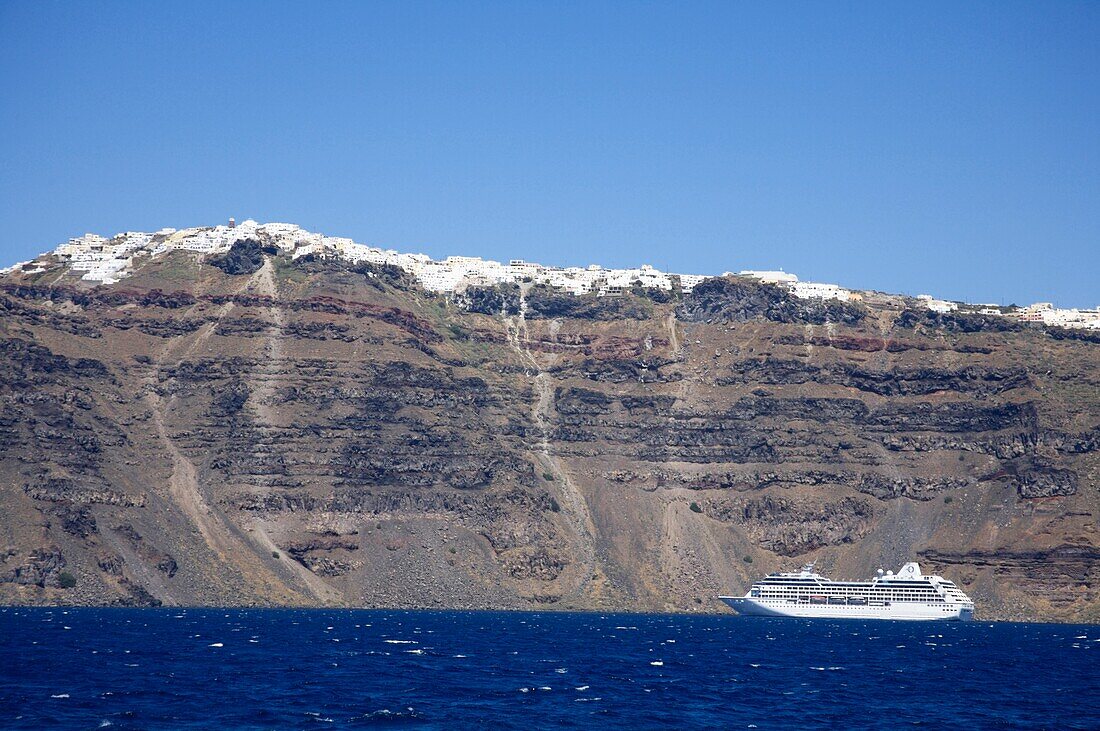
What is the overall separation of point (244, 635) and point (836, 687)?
58.4 metres

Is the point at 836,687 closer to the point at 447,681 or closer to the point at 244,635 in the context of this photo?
the point at 447,681

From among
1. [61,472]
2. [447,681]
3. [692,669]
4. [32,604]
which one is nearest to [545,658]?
[692,669]

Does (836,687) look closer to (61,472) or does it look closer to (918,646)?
(918,646)

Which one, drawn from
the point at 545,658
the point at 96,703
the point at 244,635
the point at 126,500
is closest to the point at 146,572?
A: the point at 126,500

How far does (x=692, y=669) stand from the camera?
112 meters

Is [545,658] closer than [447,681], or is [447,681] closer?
[447,681]

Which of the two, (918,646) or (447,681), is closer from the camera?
(447,681)

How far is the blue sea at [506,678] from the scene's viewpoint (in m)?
80.2

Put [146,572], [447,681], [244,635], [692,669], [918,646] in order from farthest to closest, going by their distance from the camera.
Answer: [146,572] < [918,646] < [244,635] < [692,669] < [447,681]

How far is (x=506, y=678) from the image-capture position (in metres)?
100

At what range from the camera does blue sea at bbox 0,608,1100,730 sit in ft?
263

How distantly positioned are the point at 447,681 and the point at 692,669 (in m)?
23.2

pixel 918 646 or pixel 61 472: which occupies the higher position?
pixel 61 472

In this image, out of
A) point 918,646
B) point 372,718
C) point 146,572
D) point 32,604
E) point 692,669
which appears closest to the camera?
point 372,718
